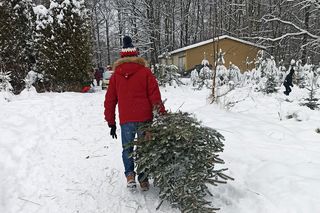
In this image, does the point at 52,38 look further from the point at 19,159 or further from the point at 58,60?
the point at 19,159

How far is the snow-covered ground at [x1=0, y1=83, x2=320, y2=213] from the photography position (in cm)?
421

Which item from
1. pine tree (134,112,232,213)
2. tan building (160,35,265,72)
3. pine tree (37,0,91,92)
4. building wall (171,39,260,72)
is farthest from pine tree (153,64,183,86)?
building wall (171,39,260,72)

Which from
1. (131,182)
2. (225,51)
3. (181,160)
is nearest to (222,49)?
(225,51)

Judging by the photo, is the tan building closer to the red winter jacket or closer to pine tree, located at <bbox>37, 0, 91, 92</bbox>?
pine tree, located at <bbox>37, 0, 91, 92</bbox>

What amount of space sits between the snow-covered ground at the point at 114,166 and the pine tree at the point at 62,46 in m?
6.86

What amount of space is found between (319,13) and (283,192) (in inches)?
1238

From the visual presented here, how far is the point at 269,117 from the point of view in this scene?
8.77 meters

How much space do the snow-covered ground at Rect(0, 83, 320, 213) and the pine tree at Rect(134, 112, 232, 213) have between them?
406 millimetres

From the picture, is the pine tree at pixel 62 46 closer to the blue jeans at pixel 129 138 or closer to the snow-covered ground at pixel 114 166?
the snow-covered ground at pixel 114 166

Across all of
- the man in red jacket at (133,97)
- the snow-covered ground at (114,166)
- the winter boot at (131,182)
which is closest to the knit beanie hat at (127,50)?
the man in red jacket at (133,97)

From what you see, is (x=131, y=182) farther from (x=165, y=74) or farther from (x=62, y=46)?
(x=165, y=74)

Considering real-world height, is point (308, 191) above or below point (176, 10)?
below

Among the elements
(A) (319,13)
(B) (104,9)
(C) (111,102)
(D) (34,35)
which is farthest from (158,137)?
(B) (104,9)

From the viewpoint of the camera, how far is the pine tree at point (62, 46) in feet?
49.3
